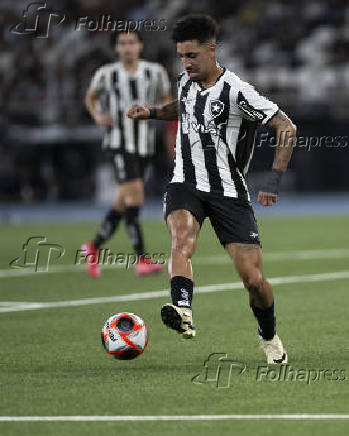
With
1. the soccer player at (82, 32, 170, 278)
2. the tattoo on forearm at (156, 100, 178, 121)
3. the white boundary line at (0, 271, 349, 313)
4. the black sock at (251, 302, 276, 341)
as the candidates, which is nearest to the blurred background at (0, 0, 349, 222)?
the soccer player at (82, 32, 170, 278)

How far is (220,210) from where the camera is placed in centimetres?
687

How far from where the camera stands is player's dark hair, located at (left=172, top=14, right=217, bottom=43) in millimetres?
6754

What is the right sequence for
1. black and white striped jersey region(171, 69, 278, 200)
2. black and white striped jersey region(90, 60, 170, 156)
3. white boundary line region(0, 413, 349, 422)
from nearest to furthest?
white boundary line region(0, 413, 349, 422) → black and white striped jersey region(171, 69, 278, 200) → black and white striped jersey region(90, 60, 170, 156)

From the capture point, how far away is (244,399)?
219 inches

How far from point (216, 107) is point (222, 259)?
23.8 feet

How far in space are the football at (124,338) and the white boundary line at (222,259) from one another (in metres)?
5.87

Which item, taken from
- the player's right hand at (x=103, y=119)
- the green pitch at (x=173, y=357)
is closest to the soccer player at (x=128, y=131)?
the player's right hand at (x=103, y=119)

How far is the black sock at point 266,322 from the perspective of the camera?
6801 millimetres

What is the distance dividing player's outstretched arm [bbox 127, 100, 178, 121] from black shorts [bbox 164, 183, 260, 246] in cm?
50

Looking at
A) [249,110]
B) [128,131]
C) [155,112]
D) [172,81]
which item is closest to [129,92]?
[128,131]

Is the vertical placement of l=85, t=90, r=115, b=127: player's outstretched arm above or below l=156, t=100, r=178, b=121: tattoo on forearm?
below

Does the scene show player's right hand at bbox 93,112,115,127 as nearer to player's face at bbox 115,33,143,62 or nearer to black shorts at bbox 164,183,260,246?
player's face at bbox 115,33,143,62

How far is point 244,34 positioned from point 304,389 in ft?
75.4

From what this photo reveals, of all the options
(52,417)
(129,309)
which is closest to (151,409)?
(52,417)
